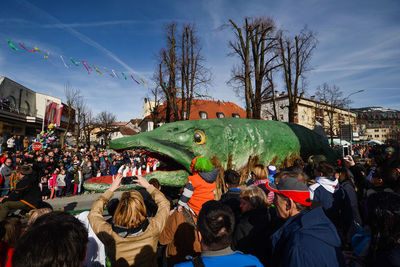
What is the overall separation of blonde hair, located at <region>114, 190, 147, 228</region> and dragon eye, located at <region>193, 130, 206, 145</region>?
3.44m

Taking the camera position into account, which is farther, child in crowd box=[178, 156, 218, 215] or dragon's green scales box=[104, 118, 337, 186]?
dragon's green scales box=[104, 118, 337, 186]

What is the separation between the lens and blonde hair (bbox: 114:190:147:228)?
2031 mm

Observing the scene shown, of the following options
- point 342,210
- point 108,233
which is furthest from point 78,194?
point 342,210

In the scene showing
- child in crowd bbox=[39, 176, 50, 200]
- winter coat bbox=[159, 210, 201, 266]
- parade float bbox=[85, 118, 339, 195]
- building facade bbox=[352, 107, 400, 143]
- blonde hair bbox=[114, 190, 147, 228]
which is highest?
building facade bbox=[352, 107, 400, 143]

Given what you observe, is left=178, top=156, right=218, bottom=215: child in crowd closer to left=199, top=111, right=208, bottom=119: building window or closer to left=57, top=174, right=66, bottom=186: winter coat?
left=57, top=174, right=66, bottom=186: winter coat

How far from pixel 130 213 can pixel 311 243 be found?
145 cm

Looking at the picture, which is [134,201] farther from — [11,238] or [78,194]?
[78,194]

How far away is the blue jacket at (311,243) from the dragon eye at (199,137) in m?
3.78

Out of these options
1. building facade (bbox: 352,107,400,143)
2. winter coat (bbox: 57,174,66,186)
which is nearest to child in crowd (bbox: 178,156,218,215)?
winter coat (bbox: 57,174,66,186)

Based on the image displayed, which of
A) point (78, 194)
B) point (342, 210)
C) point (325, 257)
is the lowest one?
point (78, 194)

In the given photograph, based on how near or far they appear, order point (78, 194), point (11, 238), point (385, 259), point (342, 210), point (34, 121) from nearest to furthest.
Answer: point (385, 259) < point (11, 238) < point (342, 210) < point (78, 194) < point (34, 121)

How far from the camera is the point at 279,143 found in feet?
22.2

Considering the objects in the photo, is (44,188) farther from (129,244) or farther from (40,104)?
(40,104)

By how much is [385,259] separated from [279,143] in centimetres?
546
